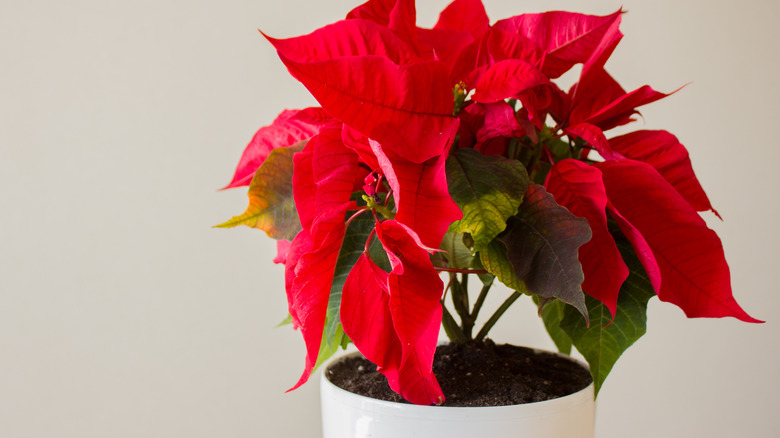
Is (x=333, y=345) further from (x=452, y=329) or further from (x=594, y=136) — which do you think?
(x=594, y=136)

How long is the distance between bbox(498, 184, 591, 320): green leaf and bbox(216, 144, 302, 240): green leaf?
13cm

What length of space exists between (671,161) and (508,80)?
0.13 meters

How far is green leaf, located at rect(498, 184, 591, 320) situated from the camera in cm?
36

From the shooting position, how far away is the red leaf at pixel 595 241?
39cm

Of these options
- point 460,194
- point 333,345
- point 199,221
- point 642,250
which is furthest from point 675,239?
point 199,221

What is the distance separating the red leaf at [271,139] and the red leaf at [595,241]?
177 millimetres

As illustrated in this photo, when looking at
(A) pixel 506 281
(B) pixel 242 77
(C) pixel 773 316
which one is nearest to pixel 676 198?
(A) pixel 506 281

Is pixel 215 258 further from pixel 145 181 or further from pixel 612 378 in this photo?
pixel 612 378

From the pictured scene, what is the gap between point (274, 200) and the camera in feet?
1.42

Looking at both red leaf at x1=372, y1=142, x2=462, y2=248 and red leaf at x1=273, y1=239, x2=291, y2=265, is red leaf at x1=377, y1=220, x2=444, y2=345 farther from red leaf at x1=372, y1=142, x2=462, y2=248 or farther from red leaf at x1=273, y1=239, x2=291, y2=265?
red leaf at x1=273, y1=239, x2=291, y2=265

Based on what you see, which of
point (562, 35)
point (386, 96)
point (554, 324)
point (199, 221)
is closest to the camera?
point (386, 96)

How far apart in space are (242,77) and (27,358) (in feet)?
1.53

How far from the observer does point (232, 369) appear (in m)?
0.98

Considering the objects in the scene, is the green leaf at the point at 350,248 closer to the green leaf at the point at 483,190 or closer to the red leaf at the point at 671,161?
the green leaf at the point at 483,190
